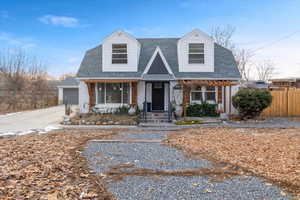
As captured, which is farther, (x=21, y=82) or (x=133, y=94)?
(x=21, y=82)

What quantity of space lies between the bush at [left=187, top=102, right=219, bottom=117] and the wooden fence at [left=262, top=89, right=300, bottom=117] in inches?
174

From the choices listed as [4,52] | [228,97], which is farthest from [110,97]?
[4,52]

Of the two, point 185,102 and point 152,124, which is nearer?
point 152,124

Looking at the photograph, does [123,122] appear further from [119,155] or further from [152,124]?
[119,155]

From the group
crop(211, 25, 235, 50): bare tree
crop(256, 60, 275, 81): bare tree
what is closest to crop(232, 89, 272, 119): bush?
crop(211, 25, 235, 50): bare tree

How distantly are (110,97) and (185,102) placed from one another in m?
5.38

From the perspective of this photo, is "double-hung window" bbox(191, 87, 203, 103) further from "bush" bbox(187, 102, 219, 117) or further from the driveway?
the driveway

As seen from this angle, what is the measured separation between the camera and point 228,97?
15219 mm

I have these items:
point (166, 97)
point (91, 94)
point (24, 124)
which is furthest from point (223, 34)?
point (24, 124)

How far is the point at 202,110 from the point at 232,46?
19.6m

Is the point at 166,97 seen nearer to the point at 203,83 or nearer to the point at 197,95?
the point at 197,95

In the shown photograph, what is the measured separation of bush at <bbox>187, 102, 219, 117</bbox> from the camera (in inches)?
568

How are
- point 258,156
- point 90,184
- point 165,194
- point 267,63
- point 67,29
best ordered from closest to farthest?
point 165,194 < point 90,184 < point 258,156 < point 67,29 < point 267,63

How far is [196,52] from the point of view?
15094 millimetres
